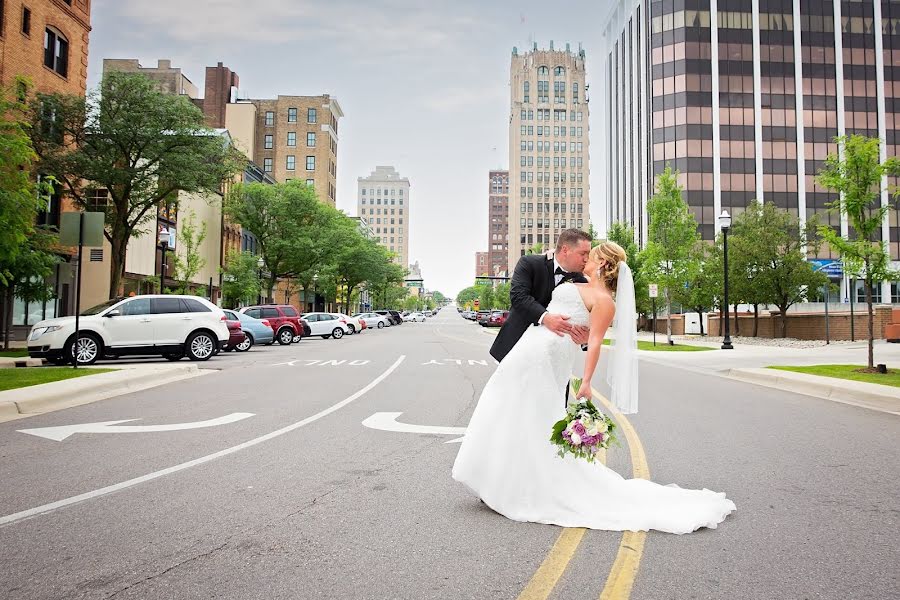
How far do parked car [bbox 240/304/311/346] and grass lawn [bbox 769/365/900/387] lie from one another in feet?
76.1

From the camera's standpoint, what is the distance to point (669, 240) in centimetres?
3366

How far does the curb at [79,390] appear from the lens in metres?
10.4

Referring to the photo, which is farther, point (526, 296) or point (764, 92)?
point (764, 92)

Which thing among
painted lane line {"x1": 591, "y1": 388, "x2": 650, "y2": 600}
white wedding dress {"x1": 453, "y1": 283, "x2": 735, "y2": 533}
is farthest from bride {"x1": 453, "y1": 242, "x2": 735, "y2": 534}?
painted lane line {"x1": 591, "y1": 388, "x2": 650, "y2": 600}

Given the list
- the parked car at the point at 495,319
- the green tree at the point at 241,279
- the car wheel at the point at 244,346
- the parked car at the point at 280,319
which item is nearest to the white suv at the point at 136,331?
the car wheel at the point at 244,346

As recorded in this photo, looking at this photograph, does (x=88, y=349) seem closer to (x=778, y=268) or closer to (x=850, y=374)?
(x=850, y=374)

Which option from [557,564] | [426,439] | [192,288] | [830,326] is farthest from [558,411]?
[192,288]

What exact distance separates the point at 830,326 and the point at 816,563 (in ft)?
127

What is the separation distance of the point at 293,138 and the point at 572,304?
93.2 m

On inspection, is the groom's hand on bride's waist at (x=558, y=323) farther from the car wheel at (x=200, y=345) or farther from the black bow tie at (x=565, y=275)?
the car wheel at (x=200, y=345)

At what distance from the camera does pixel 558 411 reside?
5.12 m

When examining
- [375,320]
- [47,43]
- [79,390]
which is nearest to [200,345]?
[79,390]

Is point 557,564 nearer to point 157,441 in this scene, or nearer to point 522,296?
point 522,296

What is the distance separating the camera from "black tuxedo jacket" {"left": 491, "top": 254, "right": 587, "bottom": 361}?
5.21m
